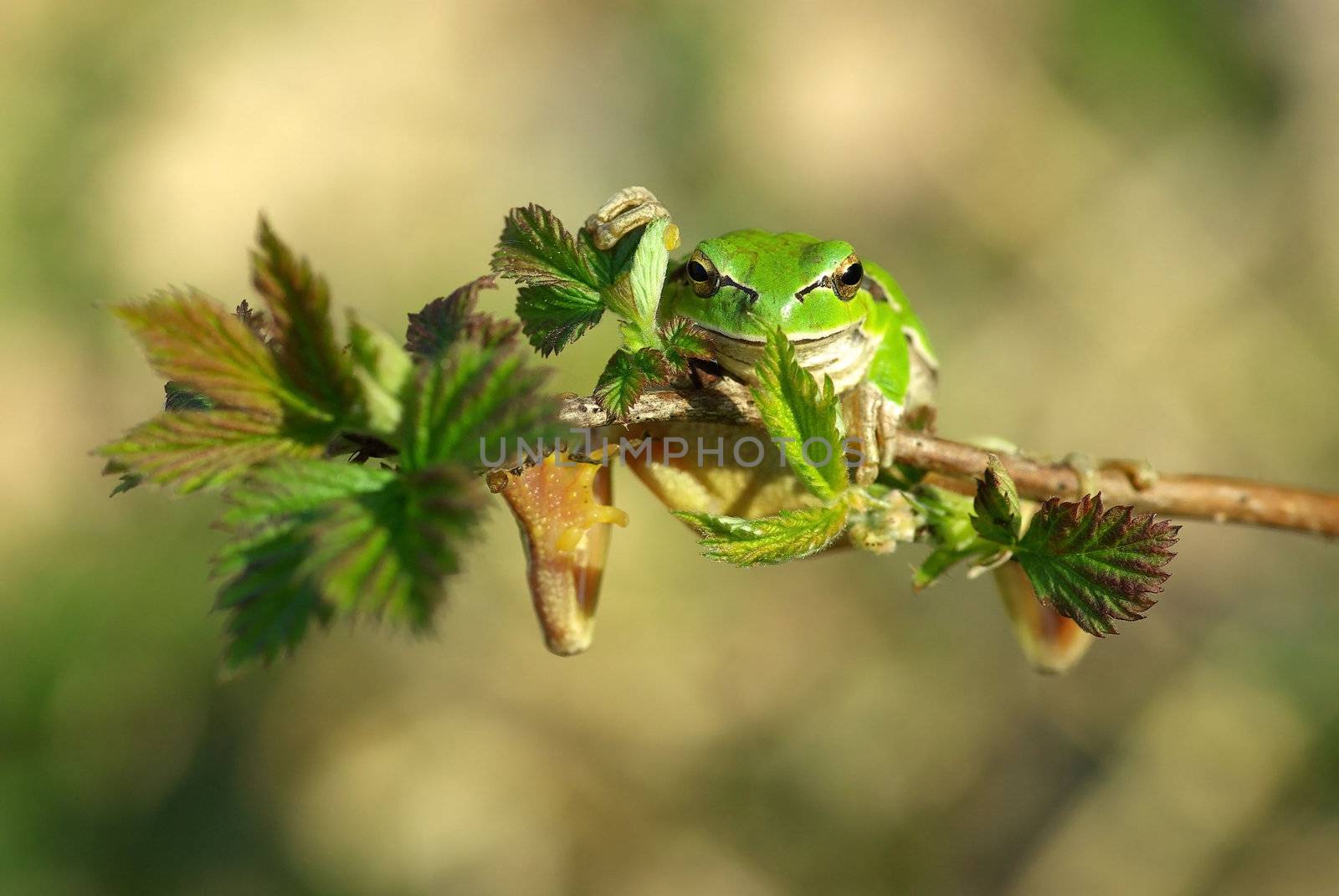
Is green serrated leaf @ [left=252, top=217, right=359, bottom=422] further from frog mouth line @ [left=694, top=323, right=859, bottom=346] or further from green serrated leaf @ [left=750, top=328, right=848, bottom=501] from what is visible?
frog mouth line @ [left=694, top=323, right=859, bottom=346]

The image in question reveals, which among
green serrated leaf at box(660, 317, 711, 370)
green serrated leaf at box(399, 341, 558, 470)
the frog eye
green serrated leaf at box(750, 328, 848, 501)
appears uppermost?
the frog eye

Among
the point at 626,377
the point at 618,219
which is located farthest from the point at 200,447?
the point at 618,219

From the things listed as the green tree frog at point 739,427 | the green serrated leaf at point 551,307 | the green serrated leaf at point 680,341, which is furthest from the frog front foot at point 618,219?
the green serrated leaf at point 680,341

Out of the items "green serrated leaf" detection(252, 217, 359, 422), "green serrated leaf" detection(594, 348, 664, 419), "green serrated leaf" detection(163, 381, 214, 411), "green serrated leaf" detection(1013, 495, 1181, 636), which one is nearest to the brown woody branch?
"green serrated leaf" detection(594, 348, 664, 419)

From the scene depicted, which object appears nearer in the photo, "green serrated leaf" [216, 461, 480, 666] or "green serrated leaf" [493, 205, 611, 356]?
"green serrated leaf" [216, 461, 480, 666]

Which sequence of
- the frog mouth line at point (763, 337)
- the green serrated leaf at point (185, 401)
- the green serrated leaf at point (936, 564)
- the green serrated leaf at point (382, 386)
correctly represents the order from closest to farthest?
the green serrated leaf at point (382, 386) → the green serrated leaf at point (185, 401) → the green serrated leaf at point (936, 564) → the frog mouth line at point (763, 337)

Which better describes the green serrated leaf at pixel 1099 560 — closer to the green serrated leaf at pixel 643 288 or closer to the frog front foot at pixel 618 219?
the green serrated leaf at pixel 643 288

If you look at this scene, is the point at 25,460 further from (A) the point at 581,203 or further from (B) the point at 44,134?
(A) the point at 581,203

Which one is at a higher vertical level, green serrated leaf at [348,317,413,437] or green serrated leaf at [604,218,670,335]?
green serrated leaf at [604,218,670,335]
